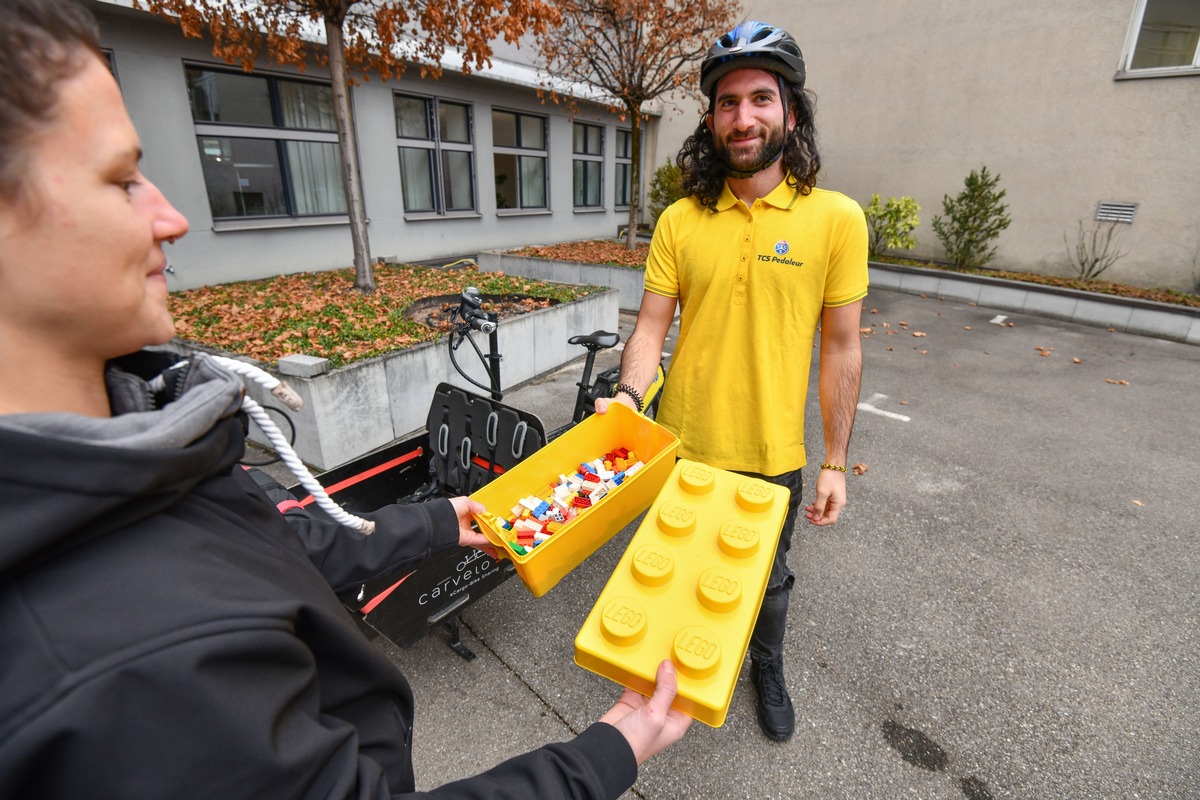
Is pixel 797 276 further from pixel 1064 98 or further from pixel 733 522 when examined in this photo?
pixel 1064 98

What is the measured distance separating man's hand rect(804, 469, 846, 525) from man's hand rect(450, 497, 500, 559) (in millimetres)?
1162

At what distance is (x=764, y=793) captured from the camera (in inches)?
80.0

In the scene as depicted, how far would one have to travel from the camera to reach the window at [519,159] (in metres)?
11.9

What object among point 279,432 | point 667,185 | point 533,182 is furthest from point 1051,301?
point 279,432

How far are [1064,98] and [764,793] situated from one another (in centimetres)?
1321

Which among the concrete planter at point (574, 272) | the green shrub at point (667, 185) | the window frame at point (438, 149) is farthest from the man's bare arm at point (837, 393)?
the green shrub at point (667, 185)

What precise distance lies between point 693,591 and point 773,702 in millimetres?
1237

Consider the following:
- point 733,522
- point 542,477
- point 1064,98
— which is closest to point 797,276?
point 733,522

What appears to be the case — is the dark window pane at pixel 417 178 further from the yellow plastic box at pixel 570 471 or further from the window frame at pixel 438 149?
the yellow plastic box at pixel 570 471

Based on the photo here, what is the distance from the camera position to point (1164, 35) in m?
9.52

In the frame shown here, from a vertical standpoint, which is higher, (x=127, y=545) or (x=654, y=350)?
(x=127, y=545)

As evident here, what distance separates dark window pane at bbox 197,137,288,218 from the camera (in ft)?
25.5

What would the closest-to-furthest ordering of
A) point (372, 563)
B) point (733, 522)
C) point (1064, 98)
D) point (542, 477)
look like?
point (372, 563)
point (733, 522)
point (542, 477)
point (1064, 98)

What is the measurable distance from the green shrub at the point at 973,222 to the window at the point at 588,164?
8.10 metres
